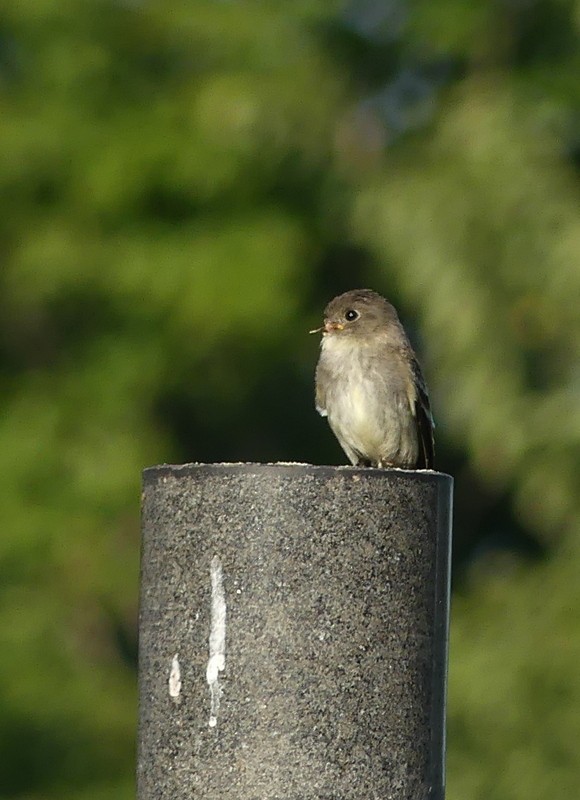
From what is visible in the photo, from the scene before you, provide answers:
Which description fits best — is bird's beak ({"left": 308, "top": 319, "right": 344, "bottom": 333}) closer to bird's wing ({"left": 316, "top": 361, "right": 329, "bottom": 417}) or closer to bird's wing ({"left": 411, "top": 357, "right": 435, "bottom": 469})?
bird's wing ({"left": 316, "top": 361, "right": 329, "bottom": 417})

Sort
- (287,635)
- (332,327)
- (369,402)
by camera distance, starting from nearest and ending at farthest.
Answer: (287,635)
(369,402)
(332,327)

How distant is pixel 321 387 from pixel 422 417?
425 mm

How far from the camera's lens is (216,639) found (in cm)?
495

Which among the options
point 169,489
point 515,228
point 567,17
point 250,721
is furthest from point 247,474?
point 567,17

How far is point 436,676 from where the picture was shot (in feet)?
17.0

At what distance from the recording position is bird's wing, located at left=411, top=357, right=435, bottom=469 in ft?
25.7

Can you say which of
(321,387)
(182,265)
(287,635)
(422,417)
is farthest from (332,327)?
(182,265)

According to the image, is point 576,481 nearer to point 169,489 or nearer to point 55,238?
point 55,238

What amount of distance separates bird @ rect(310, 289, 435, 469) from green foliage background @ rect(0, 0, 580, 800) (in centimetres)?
657

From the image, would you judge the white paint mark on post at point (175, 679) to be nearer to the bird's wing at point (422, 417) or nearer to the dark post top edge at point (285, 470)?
the dark post top edge at point (285, 470)

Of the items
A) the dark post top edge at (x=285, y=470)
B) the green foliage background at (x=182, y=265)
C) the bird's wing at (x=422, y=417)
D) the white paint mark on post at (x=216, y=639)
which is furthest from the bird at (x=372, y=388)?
the green foliage background at (x=182, y=265)

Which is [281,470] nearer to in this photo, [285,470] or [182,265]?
[285,470]

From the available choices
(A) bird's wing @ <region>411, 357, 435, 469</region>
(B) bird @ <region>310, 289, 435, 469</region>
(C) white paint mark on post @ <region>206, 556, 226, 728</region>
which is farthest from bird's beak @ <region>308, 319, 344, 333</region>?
(C) white paint mark on post @ <region>206, 556, 226, 728</region>

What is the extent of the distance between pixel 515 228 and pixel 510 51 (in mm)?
3948
